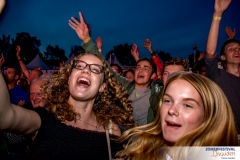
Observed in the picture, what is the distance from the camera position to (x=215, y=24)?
9.20ft

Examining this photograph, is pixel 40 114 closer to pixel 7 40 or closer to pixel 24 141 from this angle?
pixel 24 141

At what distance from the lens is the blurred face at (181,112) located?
144 centimetres

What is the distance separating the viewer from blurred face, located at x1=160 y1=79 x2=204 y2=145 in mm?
1439

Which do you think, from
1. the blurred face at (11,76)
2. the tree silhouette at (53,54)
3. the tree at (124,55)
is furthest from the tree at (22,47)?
the blurred face at (11,76)

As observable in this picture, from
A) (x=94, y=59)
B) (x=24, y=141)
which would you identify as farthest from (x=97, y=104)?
(x=24, y=141)

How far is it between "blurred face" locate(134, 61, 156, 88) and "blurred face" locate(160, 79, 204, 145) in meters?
2.56

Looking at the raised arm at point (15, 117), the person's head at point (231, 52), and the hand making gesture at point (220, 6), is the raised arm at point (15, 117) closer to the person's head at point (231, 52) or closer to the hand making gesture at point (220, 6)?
the hand making gesture at point (220, 6)

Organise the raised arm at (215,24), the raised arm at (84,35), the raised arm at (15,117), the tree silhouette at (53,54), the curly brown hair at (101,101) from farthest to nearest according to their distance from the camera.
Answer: the tree silhouette at (53,54)
the raised arm at (84,35)
the raised arm at (215,24)
the curly brown hair at (101,101)
the raised arm at (15,117)

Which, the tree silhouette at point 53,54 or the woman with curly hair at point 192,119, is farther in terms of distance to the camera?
the tree silhouette at point 53,54

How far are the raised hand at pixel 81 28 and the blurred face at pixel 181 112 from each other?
7.62 feet

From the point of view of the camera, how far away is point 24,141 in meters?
2.39

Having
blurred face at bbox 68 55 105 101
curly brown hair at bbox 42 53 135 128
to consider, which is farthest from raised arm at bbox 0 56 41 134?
blurred face at bbox 68 55 105 101

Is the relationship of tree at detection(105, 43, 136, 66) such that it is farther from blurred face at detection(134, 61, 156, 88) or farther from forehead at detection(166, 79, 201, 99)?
forehead at detection(166, 79, 201, 99)

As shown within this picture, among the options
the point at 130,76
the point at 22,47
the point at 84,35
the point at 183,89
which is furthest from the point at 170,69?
the point at 22,47
